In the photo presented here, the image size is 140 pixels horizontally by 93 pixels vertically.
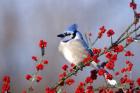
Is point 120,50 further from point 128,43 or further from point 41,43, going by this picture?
point 41,43

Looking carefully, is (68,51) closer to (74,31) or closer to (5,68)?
(74,31)

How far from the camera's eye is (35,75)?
2.12m

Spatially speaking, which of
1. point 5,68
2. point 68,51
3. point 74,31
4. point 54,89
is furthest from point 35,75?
point 5,68

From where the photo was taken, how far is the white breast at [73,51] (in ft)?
9.70

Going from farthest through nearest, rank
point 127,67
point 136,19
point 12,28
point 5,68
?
point 12,28
point 5,68
point 127,67
point 136,19

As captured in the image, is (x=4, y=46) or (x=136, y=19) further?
(x=4, y=46)

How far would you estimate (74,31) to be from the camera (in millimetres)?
Answer: 2707

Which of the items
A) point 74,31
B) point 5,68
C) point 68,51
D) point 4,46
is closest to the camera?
point 74,31

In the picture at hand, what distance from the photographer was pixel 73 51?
124 inches

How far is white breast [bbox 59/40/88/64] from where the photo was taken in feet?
9.70

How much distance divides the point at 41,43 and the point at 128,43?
12.3 inches

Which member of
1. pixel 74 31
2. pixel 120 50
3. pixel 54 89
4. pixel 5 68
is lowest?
pixel 54 89

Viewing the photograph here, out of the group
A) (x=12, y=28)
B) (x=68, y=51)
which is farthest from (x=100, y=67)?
(x=12, y=28)

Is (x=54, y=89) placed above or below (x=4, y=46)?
below
